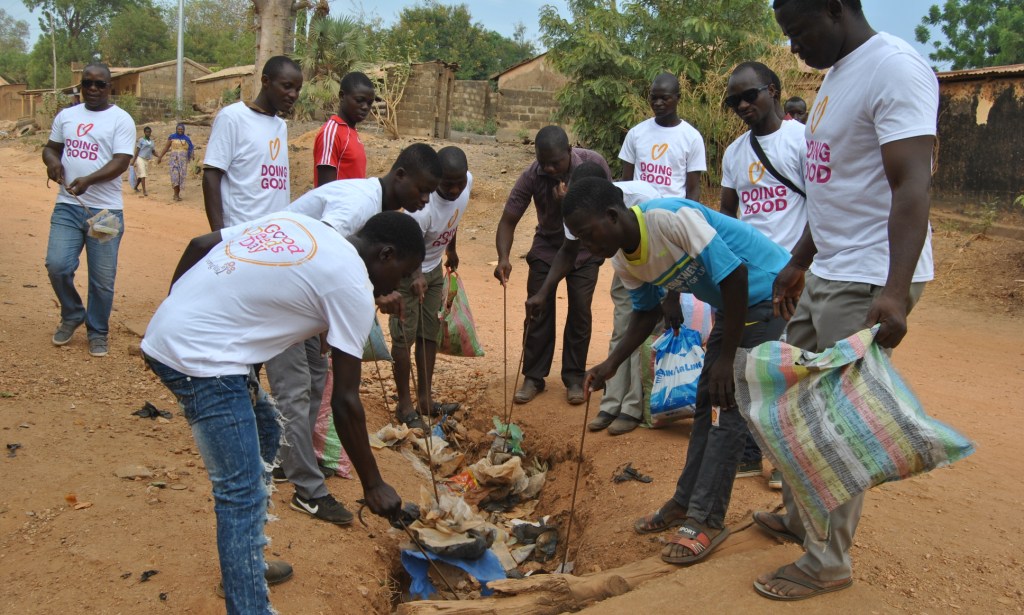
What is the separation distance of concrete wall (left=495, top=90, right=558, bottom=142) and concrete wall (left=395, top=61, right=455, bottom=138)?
1.63m

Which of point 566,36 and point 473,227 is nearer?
point 473,227

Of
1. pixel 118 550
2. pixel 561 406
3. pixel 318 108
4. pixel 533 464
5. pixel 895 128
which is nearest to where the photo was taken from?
pixel 895 128

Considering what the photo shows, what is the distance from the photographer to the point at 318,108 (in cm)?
2273

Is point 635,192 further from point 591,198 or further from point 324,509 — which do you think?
point 324,509

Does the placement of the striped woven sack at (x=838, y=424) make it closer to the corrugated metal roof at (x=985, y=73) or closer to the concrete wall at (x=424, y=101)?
the corrugated metal roof at (x=985, y=73)

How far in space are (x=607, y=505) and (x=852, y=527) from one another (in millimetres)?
1629

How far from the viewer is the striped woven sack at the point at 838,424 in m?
2.41

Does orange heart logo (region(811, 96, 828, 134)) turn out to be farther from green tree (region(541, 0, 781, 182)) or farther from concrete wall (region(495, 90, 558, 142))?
concrete wall (region(495, 90, 558, 142))

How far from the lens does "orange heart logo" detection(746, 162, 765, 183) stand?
14.5ft

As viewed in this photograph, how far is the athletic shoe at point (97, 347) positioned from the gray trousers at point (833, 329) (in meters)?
4.61

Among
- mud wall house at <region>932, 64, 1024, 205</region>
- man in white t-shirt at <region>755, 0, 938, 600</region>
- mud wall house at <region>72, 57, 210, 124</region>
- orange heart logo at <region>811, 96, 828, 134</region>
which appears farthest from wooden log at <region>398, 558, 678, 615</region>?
mud wall house at <region>72, 57, 210, 124</region>

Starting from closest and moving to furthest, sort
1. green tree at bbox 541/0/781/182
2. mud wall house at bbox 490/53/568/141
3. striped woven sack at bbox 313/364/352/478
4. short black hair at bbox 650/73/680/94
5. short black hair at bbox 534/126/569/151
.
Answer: striped woven sack at bbox 313/364/352/478, short black hair at bbox 534/126/569/151, short black hair at bbox 650/73/680/94, green tree at bbox 541/0/781/182, mud wall house at bbox 490/53/568/141

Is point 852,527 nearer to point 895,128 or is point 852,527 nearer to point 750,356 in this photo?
point 750,356

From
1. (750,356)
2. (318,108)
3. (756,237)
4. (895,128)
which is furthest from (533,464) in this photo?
(318,108)
